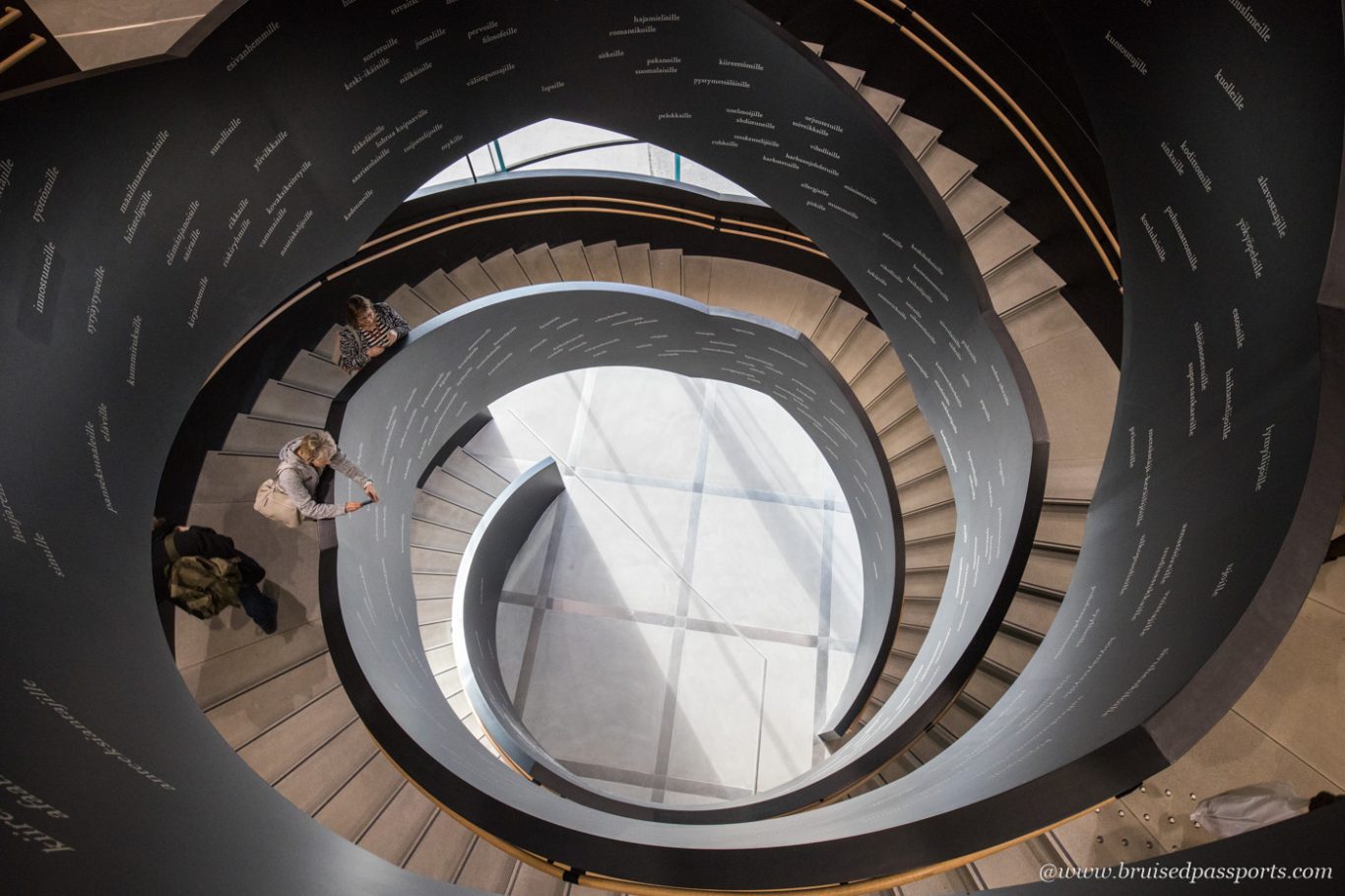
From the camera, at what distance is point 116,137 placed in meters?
2.92

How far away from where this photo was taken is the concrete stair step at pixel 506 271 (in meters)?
7.93

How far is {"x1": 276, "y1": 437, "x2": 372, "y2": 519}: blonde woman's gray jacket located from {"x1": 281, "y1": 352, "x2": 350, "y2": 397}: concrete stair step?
1.73 metres

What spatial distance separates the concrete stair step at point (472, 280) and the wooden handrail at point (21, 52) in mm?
4715

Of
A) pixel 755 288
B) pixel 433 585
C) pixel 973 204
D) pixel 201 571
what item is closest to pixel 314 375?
pixel 201 571

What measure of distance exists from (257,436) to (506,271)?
135 inches

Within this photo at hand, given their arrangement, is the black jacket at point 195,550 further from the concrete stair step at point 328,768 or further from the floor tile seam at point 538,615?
the floor tile seam at point 538,615

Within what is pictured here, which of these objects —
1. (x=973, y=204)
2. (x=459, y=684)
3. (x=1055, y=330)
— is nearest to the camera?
(x=1055, y=330)

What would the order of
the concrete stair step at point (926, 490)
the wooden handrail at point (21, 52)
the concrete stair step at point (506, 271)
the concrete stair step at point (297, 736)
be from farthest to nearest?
the concrete stair step at point (506, 271) → the concrete stair step at point (926, 490) → the concrete stair step at point (297, 736) → the wooden handrail at point (21, 52)

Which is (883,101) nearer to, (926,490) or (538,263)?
(926,490)

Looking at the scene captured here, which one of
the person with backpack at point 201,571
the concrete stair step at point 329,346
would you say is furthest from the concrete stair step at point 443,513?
the person with backpack at point 201,571

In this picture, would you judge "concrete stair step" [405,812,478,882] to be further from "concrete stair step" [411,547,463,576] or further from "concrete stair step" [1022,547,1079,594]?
"concrete stair step" [411,547,463,576]

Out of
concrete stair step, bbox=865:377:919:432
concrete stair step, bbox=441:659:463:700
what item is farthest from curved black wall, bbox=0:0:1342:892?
concrete stair step, bbox=441:659:463:700

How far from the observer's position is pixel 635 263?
27.9 ft

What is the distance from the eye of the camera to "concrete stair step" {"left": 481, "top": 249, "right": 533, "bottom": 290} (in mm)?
7930
